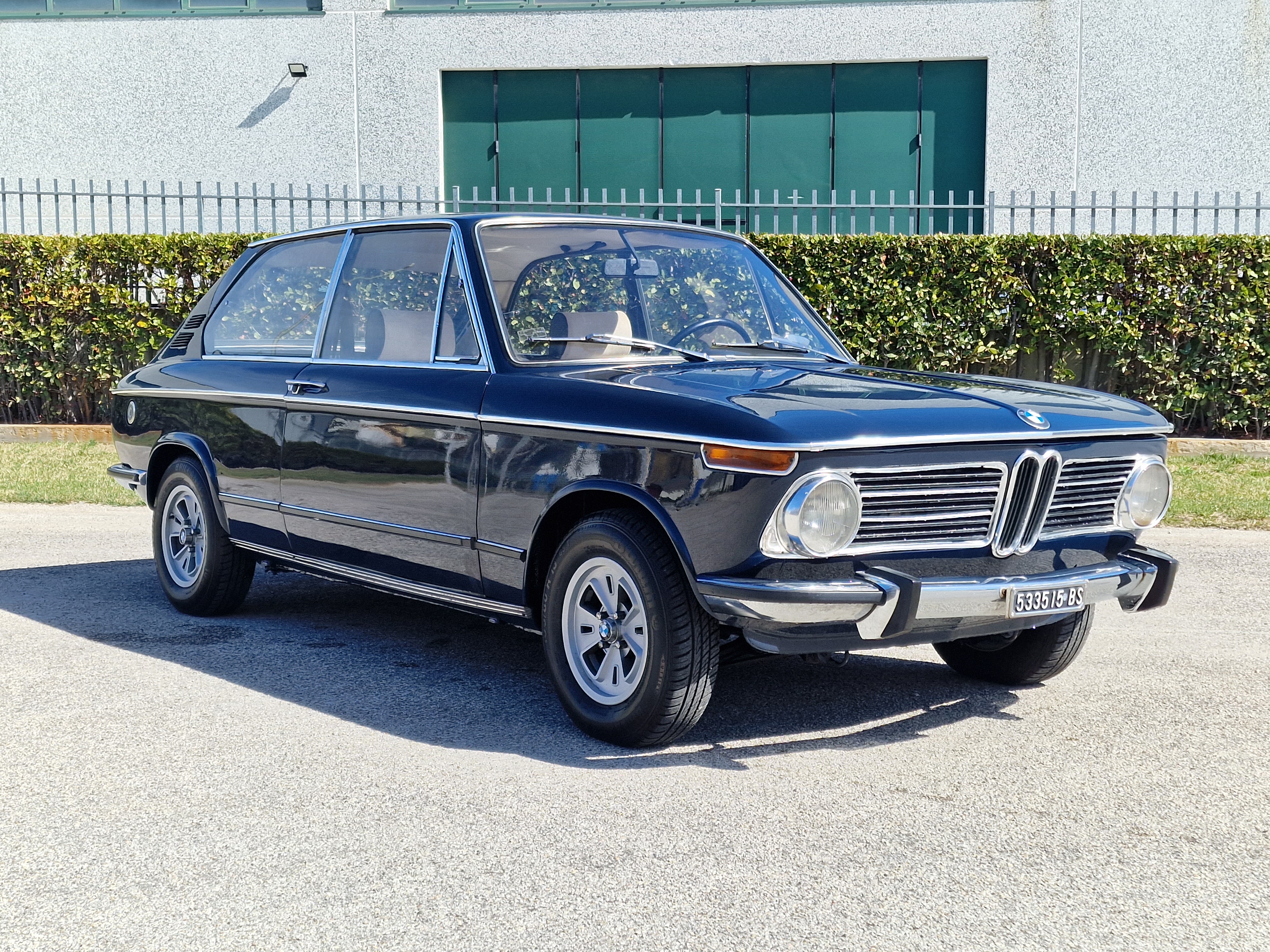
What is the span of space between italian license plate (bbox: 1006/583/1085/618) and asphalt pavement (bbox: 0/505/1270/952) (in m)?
0.50

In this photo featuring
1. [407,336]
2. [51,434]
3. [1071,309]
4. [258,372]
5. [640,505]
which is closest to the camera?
[640,505]

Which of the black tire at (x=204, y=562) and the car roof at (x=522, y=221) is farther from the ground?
the car roof at (x=522, y=221)

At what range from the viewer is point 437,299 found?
5297mm

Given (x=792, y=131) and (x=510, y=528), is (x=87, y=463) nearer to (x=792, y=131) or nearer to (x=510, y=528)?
(x=510, y=528)

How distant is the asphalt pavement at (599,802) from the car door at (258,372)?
641 mm

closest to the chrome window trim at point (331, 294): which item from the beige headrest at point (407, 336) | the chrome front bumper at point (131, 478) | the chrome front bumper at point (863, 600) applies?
the beige headrest at point (407, 336)

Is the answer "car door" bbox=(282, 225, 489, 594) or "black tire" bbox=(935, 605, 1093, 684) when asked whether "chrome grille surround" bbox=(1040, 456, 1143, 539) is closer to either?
"black tire" bbox=(935, 605, 1093, 684)

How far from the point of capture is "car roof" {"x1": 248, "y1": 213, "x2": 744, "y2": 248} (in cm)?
528

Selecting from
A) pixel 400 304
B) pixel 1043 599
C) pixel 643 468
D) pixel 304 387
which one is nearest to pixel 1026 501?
pixel 1043 599

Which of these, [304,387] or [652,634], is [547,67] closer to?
[304,387]

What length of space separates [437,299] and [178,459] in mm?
2062

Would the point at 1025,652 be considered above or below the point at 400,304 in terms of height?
below

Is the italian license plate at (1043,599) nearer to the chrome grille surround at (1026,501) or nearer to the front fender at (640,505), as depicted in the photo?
the chrome grille surround at (1026,501)

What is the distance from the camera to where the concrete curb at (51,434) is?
1370cm
